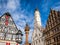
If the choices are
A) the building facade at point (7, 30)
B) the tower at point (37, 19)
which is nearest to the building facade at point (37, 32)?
the tower at point (37, 19)

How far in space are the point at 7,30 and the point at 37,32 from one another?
51.1 feet

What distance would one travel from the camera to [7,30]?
93.1ft

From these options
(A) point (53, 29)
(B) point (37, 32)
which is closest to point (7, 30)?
(A) point (53, 29)

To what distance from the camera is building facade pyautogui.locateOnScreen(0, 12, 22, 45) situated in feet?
91.9

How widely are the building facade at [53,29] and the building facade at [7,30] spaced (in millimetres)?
9728

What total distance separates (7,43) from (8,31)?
245 centimetres

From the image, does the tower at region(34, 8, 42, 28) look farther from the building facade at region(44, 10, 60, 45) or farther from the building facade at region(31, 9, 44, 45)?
the building facade at region(44, 10, 60, 45)

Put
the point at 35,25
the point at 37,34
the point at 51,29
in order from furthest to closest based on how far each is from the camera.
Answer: the point at 35,25 → the point at 37,34 → the point at 51,29

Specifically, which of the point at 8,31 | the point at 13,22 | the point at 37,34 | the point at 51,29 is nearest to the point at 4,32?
the point at 8,31

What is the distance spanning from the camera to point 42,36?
39000mm

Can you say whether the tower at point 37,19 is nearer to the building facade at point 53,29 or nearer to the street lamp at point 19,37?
the building facade at point 53,29

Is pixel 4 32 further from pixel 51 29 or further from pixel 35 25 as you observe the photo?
pixel 35 25

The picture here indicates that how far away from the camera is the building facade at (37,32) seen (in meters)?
40.3

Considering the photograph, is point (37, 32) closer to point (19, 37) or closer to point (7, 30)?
point (19, 37)
